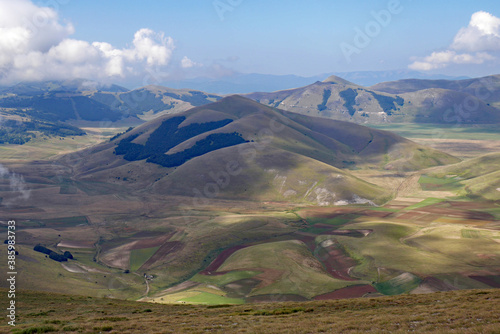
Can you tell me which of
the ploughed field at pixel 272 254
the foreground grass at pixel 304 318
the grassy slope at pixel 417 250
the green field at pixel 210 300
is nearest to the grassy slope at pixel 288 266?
the ploughed field at pixel 272 254

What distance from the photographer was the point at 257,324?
35688mm

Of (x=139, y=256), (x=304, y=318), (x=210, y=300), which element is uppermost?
(x=304, y=318)

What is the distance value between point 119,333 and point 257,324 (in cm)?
1299

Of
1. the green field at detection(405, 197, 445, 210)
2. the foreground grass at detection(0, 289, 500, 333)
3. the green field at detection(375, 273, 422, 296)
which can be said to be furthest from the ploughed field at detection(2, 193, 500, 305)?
the foreground grass at detection(0, 289, 500, 333)

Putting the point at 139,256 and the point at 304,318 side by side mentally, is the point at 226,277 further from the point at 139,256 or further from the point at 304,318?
the point at 304,318

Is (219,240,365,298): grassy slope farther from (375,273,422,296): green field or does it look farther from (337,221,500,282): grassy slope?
(337,221,500,282): grassy slope

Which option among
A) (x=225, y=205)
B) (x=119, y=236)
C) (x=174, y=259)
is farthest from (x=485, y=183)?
(x=119, y=236)

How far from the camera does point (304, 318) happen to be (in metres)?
37.6

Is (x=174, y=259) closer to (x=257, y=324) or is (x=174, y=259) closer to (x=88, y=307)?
(x=88, y=307)

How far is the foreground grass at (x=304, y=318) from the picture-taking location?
31734 millimetres

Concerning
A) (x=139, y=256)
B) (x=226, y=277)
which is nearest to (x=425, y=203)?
(x=226, y=277)

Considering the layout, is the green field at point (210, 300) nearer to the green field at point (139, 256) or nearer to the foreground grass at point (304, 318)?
the foreground grass at point (304, 318)

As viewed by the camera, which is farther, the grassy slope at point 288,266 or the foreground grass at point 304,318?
the grassy slope at point 288,266

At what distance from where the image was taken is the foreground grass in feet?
104
